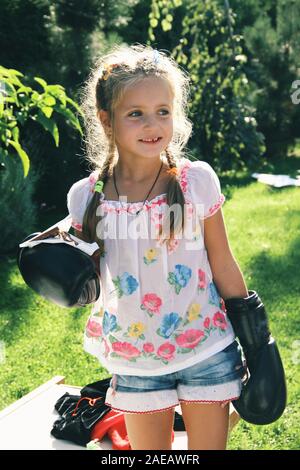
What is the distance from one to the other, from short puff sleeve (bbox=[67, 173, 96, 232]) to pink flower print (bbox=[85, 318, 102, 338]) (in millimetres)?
258

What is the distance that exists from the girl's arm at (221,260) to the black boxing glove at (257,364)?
0.10ft

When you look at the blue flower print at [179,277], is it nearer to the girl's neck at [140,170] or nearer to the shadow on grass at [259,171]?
the girl's neck at [140,170]

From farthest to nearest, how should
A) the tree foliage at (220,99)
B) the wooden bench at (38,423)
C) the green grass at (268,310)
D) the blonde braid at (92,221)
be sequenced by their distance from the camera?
the tree foliage at (220,99) → the green grass at (268,310) → the wooden bench at (38,423) → the blonde braid at (92,221)

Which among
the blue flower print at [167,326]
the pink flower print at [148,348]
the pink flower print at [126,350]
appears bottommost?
the pink flower print at [126,350]

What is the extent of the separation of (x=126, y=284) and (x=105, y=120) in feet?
1.53

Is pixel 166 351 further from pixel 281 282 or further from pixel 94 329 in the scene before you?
pixel 281 282

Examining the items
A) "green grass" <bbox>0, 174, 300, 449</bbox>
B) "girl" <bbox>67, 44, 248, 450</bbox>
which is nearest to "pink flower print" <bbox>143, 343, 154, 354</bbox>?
"girl" <bbox>67, 44, 248, 450</bbox>

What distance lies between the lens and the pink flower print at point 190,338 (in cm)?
185

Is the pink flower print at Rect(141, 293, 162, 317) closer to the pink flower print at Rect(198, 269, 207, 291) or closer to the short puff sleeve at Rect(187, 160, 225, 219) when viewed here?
the pink flower print at Rect(198, 269, 207, 291)

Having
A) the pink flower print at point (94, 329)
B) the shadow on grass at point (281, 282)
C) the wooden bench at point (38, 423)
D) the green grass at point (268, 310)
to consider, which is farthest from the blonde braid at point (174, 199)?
the shadow on grass at point (281, 282)

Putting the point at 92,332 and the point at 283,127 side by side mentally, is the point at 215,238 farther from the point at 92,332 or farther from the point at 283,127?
the point at 283,127

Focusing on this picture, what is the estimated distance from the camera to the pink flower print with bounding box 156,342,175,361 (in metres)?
1.84

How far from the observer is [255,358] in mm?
1914

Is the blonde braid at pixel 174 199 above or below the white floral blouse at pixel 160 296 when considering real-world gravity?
above
